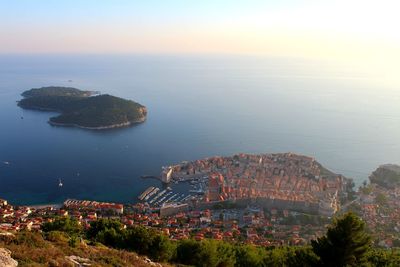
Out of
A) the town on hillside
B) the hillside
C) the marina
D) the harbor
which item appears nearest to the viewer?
the hillside

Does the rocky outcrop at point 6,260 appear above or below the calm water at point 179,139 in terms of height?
above

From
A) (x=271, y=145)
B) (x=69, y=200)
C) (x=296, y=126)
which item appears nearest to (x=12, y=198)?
(x=69, y=200)

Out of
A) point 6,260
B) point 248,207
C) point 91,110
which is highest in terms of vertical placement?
point 6,260

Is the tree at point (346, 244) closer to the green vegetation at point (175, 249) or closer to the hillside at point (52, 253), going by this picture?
the green vegetation at point (175, 249)

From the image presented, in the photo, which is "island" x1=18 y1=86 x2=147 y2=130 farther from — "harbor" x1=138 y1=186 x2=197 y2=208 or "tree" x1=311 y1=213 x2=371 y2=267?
"tree" x1=311 y1=213 x2=371 y2=267

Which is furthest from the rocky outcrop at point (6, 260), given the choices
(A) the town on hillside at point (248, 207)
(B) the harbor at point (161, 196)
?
(B) the harbor at point (161, 196)

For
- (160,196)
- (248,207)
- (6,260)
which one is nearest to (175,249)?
(6,260)

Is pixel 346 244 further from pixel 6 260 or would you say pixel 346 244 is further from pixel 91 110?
pixel 91 110

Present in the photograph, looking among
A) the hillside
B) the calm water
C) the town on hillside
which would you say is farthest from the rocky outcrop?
the calm water
